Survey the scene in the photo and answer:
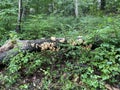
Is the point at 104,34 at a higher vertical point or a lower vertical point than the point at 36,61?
higher

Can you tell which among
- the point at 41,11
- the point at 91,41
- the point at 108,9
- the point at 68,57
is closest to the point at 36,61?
the point at 68,57

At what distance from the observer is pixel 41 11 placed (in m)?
11.9

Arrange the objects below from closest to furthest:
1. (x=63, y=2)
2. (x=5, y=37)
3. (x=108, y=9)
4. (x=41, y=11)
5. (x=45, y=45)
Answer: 1. (x=45, y=45)
2. (x=5, y=37)
3. (x=41, y=11)
4. (x=108, y=9)
5. (x=63, y=2)

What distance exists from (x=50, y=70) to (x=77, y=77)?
2.16ft

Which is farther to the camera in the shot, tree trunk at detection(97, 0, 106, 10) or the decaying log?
tree trunk at detection(97, 0, 106, 10)

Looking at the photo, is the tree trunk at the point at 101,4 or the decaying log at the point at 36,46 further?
the tree trunk at the point at 101,4

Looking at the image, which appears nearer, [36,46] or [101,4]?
[36,46]

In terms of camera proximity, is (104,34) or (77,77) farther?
(104,34)

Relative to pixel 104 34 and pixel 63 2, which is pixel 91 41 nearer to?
pixel 104 34

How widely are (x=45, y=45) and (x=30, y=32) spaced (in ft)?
9.57

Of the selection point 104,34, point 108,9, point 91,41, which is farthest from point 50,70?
point 108,9

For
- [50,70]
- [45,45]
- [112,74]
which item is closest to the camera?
[112,74]

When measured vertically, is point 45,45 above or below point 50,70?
above

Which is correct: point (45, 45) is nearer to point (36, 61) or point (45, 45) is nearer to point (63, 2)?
point (36, 61)
